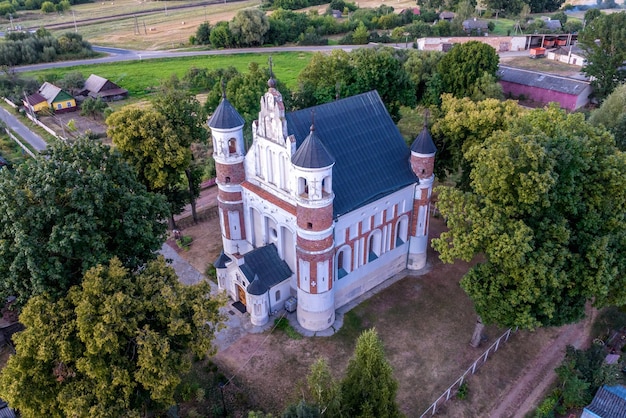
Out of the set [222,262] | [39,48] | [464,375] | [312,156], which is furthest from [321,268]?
[39,48]

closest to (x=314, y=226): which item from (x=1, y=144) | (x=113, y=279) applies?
(x=113, y=279)

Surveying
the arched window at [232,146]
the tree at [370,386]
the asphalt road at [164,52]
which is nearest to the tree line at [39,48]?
the asphalt road at [164,52]

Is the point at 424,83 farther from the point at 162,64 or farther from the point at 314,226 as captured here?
the point at 162,64

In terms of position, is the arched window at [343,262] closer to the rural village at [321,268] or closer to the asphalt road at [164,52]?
the rural village at [321,268]

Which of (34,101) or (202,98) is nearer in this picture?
(34,101)

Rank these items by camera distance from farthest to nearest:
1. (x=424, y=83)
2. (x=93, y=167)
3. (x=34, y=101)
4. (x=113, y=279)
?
(x=34, y=101), (x=424, y=83), (x=93, y=167), (x=113, y=279)
